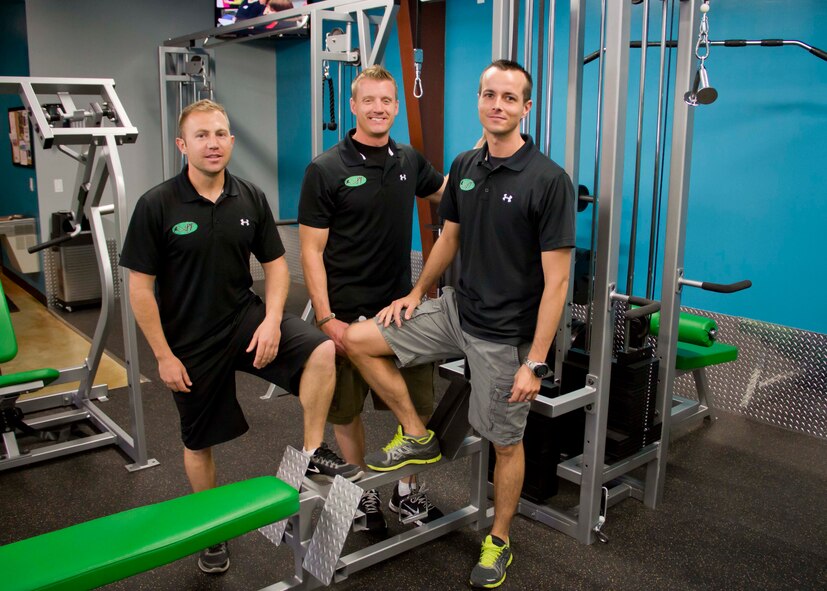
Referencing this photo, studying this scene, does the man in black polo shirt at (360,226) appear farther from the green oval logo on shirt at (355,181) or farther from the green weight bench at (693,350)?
the green weight bench at (693,350)

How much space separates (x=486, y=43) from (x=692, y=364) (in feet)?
8.99

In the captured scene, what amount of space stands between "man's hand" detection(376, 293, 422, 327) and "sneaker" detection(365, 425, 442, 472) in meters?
Answer: 0.38

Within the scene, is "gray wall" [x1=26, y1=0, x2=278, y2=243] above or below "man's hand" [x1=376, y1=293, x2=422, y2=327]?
above

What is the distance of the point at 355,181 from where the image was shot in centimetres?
254

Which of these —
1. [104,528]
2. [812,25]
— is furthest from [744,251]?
[104,528]

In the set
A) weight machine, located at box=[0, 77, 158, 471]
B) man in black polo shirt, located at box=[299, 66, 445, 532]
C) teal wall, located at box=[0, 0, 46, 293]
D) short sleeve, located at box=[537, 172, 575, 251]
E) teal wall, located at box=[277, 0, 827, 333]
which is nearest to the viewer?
short sleeve, located at box=[537, 172, 575, 251]

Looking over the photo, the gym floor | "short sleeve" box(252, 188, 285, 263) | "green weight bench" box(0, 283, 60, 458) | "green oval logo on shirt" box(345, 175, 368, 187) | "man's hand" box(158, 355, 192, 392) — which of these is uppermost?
"green oval logo on shirt" box(345, 175, 368, 187)

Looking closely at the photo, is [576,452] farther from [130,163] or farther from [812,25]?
[130,163]

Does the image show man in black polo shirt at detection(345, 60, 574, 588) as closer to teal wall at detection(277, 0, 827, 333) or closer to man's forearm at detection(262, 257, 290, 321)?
man's forearm at detection(262, 257, 290, 321)

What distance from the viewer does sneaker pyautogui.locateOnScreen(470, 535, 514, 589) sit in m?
2.37

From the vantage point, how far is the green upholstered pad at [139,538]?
158cm

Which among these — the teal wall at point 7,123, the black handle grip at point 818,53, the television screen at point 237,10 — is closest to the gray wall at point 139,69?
the teal wall at point 7,123

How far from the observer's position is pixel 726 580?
2.44 meters

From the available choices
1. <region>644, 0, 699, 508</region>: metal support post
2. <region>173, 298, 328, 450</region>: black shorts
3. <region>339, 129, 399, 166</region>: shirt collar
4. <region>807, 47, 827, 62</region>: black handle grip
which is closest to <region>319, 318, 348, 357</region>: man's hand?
<region>173, 298, 328, 450</region>: black shorts
